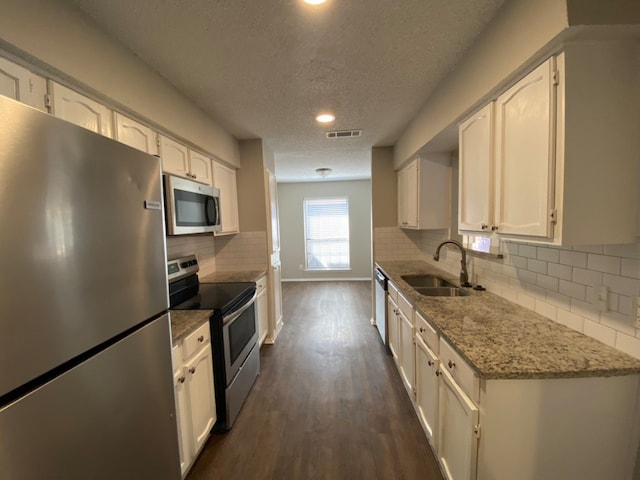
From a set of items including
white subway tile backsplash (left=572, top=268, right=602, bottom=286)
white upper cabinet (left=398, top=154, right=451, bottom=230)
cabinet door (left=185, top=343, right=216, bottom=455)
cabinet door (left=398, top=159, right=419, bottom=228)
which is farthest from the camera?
cabinet door (left=398, top=159, right=419, bottom=228)

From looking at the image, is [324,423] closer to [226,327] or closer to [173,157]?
[226,327]

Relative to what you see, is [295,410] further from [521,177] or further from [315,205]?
[315,205]

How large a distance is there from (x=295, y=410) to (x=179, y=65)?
259cm

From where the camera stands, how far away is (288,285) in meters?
6.65

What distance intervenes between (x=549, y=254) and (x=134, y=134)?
8.02ft

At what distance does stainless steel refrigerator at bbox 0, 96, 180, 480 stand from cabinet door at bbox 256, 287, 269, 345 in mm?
1994

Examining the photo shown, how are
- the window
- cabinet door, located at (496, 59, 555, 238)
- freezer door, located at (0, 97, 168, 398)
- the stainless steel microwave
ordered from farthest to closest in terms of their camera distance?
1. the window
2. the stainless steel microwave
3. cabinet door, located at (496, 59, 555, 238)
4. freezer door, located at (0, 97, 168, 398)

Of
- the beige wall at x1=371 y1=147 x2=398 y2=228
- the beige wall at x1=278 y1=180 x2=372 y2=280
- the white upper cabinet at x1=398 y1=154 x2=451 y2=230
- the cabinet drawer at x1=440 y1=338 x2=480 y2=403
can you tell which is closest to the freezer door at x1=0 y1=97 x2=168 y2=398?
the cabinet drawer at x1=440 y1=338 x2=480 y2=403

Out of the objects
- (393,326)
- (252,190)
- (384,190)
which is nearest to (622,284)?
(393,326)

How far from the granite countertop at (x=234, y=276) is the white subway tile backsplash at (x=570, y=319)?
2.40m

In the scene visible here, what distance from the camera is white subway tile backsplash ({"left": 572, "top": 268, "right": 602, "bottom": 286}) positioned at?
1.27 meters

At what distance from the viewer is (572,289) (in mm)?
1394

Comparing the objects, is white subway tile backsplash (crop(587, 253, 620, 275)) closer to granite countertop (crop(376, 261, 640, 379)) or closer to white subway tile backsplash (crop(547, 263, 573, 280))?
white subway tile backsplash (crop(547, 263, 573, 280))

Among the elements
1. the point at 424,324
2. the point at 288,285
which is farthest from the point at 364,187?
the point at 424,324
